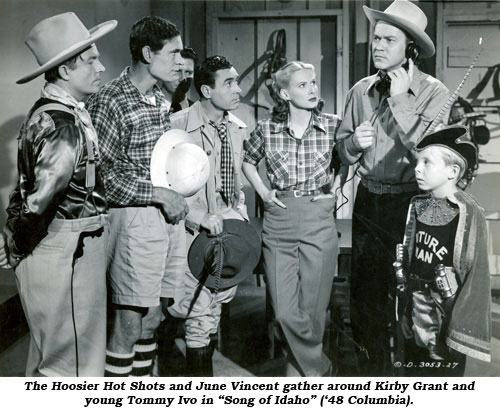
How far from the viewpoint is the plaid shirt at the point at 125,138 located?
2.42 m

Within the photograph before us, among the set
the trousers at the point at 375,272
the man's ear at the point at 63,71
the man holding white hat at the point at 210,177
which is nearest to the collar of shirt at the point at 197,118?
the man holding white hat at the point at 210,177

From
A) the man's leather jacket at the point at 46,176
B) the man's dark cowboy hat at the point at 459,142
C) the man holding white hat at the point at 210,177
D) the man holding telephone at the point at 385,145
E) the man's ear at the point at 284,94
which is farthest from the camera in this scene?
the man holding white hat at the point at 210,177

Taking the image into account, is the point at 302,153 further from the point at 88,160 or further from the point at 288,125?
the point at 88,160

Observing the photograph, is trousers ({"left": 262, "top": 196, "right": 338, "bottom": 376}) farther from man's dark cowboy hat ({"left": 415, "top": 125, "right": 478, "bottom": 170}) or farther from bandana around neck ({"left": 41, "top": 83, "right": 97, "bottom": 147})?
bandana around neck ({"left": 41, "top": 83, "right": 97, "bottom": 147})

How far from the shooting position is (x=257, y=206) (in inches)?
168

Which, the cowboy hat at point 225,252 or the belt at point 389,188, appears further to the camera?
the cowboy hat at point 225,252

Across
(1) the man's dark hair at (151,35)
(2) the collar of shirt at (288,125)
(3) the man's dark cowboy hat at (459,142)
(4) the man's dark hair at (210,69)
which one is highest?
(1) the man's dark hair at (151,35)

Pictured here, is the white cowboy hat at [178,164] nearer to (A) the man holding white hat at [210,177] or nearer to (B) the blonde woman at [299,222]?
(A) the man holding white hat at [210,177]

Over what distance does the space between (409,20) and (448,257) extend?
110 centimetres

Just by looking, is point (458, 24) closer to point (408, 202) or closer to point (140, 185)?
point (408, 202)

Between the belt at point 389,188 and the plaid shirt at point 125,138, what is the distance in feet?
3.37
